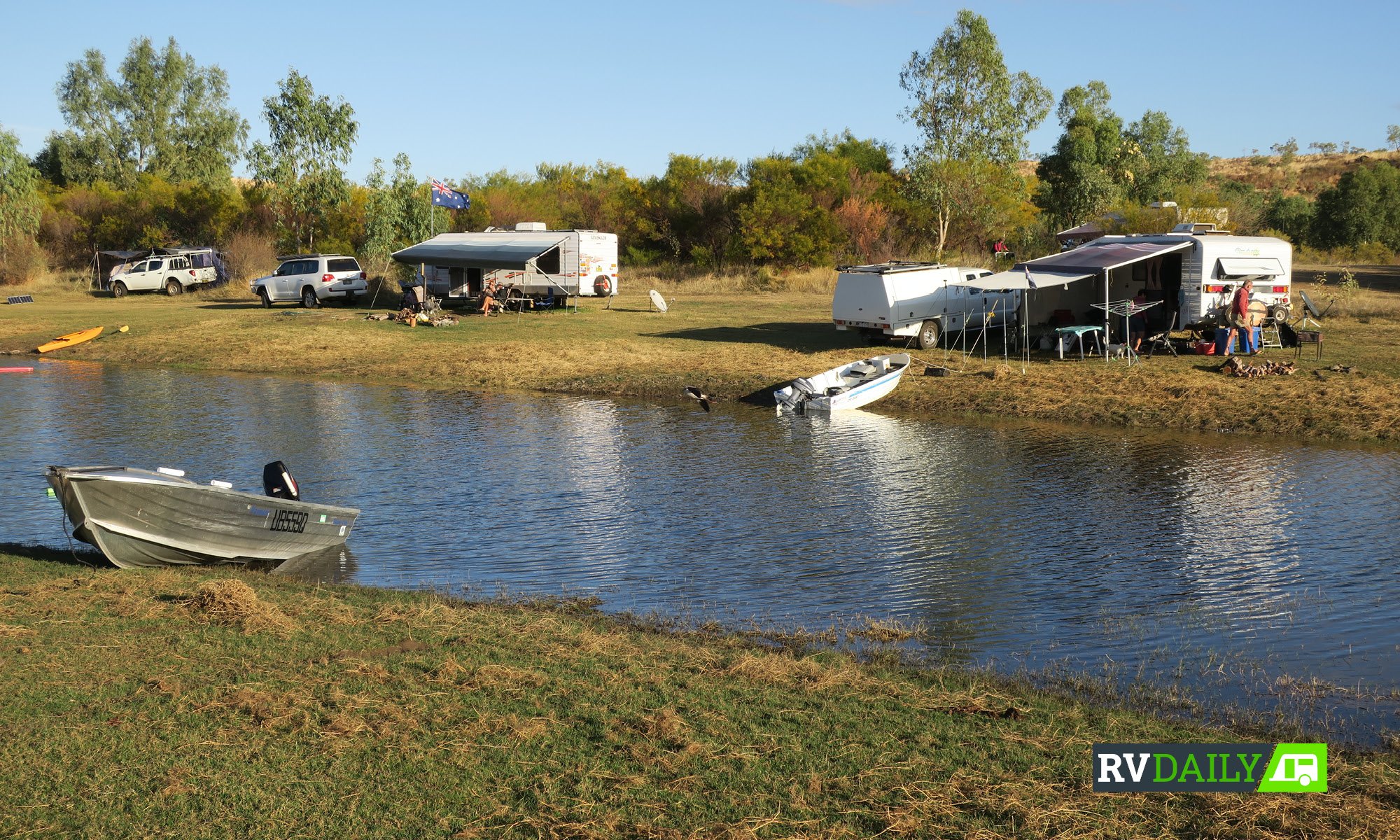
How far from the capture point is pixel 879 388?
2502 cm

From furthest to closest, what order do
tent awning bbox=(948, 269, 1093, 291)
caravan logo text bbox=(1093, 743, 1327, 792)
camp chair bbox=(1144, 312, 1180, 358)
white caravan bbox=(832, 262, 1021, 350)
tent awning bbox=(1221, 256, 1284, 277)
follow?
white caravan bbox=(832, 262, 1021, 350)
camp chair bbox=(1144, 312, 1180, 358)
tent awning bbox=(1221, 256, 1284, 277)
tent awning bbox=(948, 269, 1093, 291)
caravan logo text bbox=(1093, 743, 1327, 792)

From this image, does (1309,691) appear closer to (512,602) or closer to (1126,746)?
(1126,746)

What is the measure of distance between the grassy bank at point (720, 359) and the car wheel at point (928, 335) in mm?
606

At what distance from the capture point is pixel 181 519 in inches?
460

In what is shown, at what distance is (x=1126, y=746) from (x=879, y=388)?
1828 centimetres

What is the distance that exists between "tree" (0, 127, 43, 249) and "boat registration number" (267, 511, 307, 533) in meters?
49.5

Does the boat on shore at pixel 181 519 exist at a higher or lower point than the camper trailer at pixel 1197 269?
lower

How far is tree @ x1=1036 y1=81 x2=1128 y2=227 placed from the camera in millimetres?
61812

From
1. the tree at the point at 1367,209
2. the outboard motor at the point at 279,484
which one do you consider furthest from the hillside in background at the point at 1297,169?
the outboard motor at the point at 279,484

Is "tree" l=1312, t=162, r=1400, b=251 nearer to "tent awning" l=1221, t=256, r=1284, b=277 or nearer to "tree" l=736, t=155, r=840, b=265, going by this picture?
"tree" l=736, t=155, r=840, b=265

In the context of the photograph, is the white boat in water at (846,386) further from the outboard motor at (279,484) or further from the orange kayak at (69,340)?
the orange kayak at (69,340)

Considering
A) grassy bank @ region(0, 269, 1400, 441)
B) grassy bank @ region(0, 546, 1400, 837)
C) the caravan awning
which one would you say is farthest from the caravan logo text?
the caravan awning

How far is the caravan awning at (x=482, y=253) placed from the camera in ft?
125

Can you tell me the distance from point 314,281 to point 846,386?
25.2m
